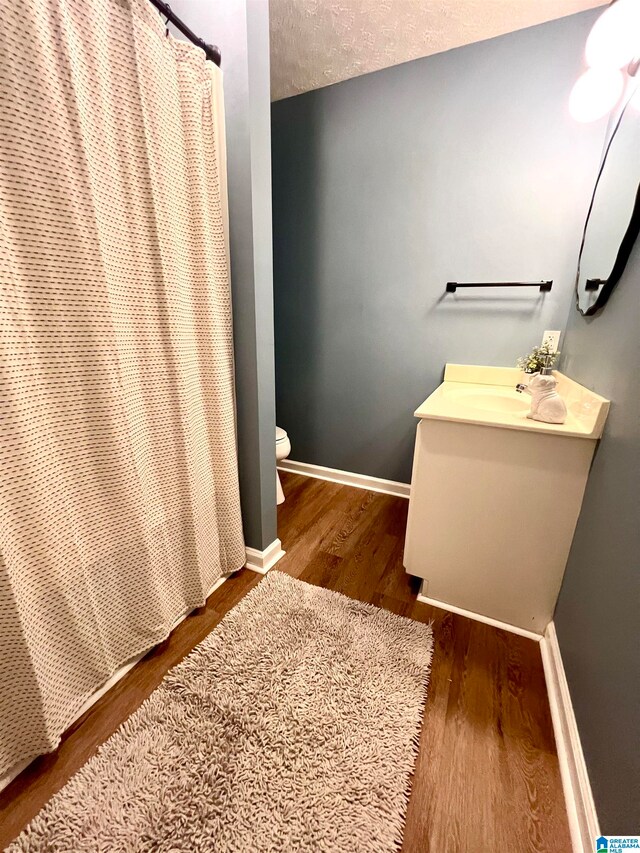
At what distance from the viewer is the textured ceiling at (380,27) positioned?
1.43 m

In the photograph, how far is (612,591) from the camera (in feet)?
2.57

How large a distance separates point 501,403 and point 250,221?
4.33 ft

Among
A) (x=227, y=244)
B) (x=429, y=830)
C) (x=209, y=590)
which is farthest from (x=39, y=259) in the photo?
(x=429, y=830)

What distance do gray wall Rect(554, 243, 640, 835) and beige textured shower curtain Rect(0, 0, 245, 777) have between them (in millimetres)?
1212

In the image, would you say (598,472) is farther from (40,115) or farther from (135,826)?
(40,115)

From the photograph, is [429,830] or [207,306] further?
[207,306]

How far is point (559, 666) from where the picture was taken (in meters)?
1.04

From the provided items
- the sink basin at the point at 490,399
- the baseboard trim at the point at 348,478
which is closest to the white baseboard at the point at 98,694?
the baseboard trim at the point at 348,478

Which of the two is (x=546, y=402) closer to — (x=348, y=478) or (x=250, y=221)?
(x=250, y=221)

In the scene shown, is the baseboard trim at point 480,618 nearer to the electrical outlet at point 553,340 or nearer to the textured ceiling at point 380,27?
the electrical outlet at point 553,340

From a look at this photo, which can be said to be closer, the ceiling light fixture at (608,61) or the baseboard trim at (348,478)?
the ceiling light fixture at (608,61)

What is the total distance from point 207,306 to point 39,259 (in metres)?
0.46

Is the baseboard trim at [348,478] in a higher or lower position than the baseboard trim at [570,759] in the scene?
lower

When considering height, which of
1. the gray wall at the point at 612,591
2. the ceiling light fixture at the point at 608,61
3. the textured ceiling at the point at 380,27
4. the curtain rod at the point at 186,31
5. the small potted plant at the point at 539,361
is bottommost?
the gray wall at the point at 612,591
